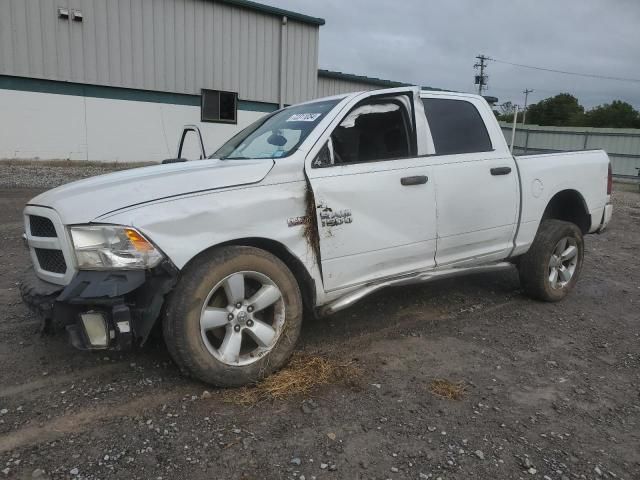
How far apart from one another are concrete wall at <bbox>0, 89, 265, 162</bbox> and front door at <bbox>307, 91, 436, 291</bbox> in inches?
577

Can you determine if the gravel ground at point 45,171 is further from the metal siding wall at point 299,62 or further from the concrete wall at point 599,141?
the concrete wall at point 599,141

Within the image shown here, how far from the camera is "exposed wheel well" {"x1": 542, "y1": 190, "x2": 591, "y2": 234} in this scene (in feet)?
16.9

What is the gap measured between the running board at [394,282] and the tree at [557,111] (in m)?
76.0

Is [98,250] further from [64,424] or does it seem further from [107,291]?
[64,424]

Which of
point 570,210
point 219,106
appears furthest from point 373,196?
point 219,106

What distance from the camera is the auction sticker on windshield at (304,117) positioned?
12.2ft

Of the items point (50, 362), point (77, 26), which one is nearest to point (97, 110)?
point (77, 26)

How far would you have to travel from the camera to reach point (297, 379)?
318 centimetres

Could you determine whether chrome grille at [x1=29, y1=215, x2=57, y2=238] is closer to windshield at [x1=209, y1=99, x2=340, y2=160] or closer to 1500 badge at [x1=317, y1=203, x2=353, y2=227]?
windshield at [x1=209, y1=99, x2=340, y2=160]

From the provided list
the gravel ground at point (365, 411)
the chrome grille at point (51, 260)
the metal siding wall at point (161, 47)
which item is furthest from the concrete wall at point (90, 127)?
the chrome grille at point (51, 260)

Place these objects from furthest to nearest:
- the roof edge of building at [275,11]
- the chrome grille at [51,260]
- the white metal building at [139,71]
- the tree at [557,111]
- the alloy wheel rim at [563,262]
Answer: the tree at [557,111] → the roof edge of building at [275,11] → the white metal building at [139,71] → the alloy wheel rim at [563,262] → the chrome grille at [51,260]

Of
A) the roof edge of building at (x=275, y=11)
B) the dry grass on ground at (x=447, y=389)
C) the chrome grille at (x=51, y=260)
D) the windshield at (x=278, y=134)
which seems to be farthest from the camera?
the roof edge of building at (x=275, y=11)

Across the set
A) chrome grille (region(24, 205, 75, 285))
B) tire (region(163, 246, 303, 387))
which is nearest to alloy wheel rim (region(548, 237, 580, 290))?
tire (region(163, 246, 303, 387))

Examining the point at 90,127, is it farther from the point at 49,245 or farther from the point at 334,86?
the point at 49,245
